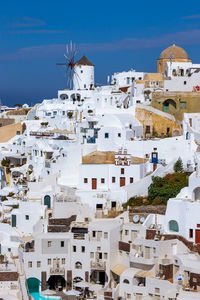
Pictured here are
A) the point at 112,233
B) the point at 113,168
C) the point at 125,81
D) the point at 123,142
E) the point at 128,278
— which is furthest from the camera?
the point at 125,81

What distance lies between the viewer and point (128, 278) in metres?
30.5

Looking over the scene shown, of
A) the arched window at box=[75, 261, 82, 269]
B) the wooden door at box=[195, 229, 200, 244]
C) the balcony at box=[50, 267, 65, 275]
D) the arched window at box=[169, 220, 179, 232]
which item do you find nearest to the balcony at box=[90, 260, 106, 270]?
the arched window at box=[75, 261, 82, 269]

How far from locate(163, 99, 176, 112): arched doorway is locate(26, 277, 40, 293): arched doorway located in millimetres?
18519

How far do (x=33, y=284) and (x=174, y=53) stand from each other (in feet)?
104

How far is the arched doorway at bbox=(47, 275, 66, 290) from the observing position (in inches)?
1323

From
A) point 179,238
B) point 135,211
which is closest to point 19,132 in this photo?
point 135,211

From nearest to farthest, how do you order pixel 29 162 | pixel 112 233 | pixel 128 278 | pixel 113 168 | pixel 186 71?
pixel 128 278 → pixel 112 233 → pixel 113 168 → pixel 29 162 → pixel 186 71

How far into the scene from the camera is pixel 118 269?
1288 inches

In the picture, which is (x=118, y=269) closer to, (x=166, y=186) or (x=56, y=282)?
(x=56, y=282)

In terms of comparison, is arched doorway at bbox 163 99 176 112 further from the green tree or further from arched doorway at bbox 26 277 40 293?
arched doorway at bbox 26 277 40 293

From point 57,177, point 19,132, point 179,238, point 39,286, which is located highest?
point 19,132

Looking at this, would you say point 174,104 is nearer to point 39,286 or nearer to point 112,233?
point 112,233

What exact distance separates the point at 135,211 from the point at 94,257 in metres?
4.15

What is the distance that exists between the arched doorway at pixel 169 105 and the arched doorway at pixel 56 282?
17541mm
